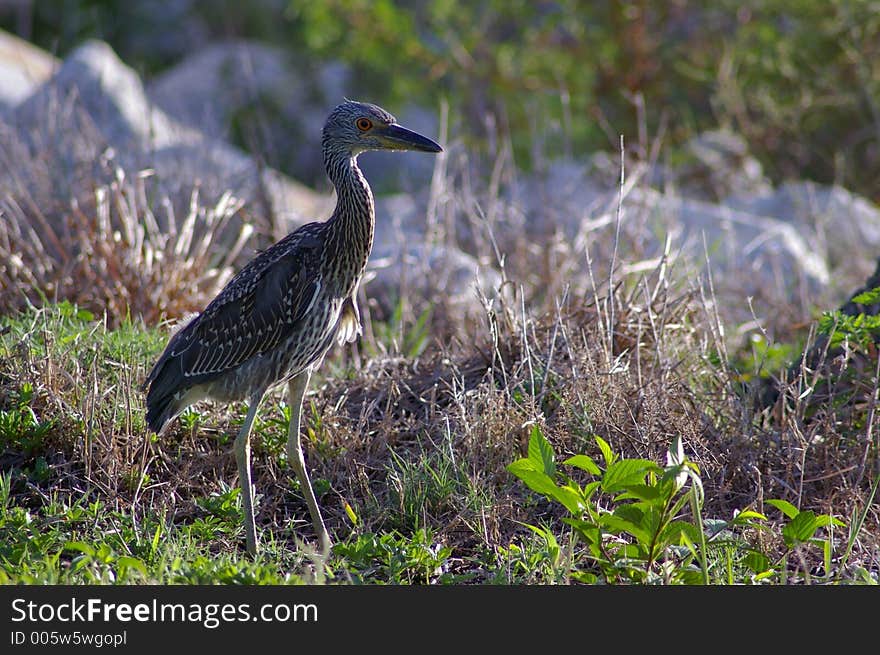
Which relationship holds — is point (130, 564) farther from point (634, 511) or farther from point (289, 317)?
point (634, 511)

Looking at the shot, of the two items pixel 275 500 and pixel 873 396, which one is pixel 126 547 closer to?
pixel 275 500

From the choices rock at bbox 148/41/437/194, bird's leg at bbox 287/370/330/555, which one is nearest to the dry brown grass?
bird's leg at bbox 287/370/330/555

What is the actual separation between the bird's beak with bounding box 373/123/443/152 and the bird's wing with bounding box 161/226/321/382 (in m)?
0.56

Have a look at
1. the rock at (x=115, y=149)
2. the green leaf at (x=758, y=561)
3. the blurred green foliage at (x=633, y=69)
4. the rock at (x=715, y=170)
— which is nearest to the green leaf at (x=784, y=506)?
the green leaf at (x=758, y=561)

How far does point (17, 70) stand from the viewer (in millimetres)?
11703

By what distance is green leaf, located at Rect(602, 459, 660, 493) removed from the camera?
3.78 metres

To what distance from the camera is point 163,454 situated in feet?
17.0

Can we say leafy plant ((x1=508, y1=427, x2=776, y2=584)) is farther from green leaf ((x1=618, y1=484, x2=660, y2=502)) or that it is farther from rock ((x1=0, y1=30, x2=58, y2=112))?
rock ((x1=0, y1=30, x2=58, y2=112))

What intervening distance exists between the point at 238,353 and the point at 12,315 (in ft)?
7.03

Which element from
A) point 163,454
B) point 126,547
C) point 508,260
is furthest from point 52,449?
point 508,260

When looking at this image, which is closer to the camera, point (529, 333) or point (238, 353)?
point (238, 353)

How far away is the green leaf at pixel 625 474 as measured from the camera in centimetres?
378

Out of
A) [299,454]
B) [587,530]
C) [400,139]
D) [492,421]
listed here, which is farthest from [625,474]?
[400,139]

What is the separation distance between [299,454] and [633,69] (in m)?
7.70
